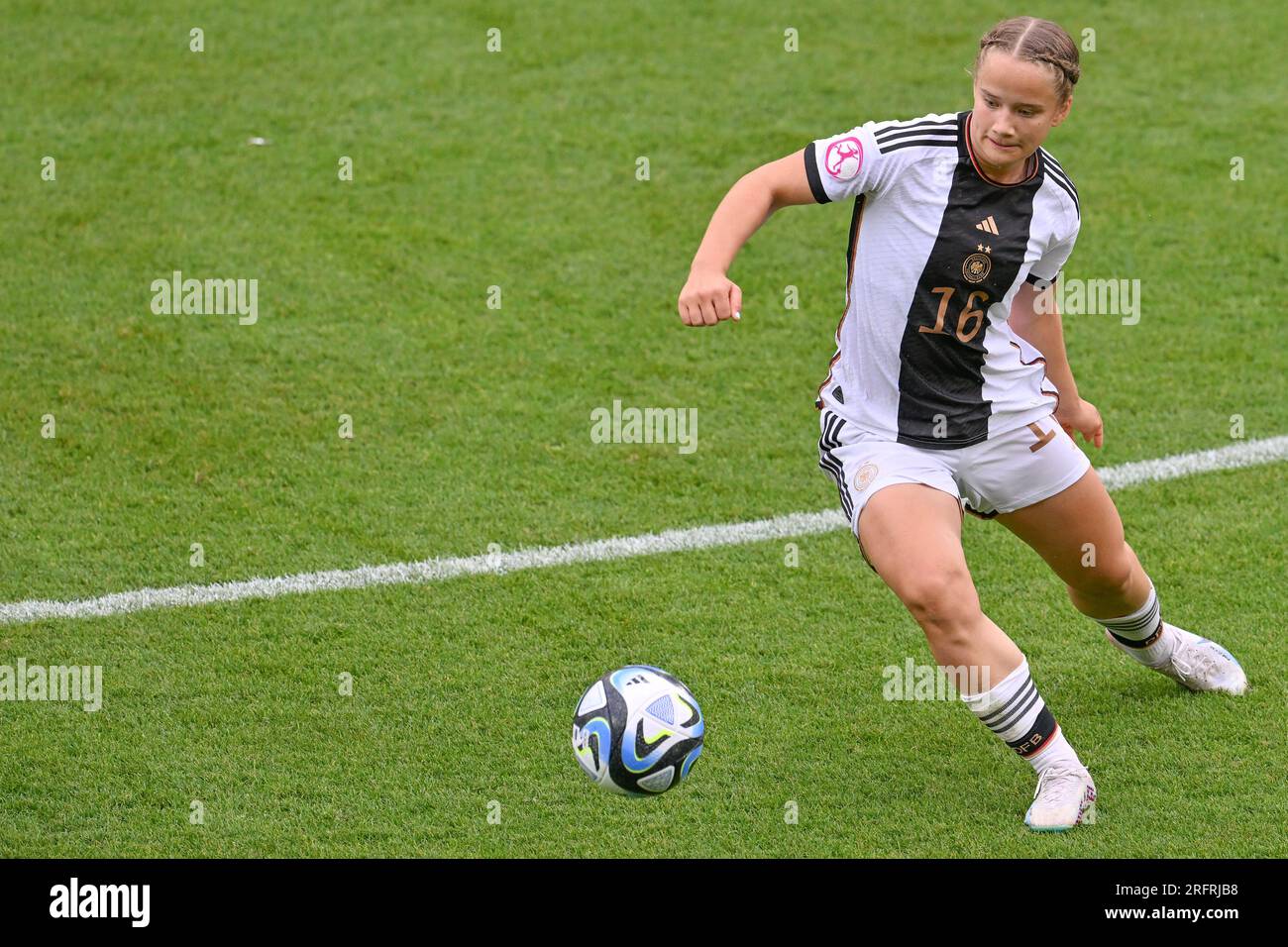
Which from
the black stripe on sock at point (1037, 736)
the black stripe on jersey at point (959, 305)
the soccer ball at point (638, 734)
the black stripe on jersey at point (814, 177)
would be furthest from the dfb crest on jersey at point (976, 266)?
the soccer ball at point (638, 734)

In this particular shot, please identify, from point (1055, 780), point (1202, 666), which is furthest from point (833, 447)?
point (1202, 666)

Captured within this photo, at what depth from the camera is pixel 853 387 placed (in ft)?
16.1

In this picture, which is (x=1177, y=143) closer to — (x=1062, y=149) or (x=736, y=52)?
(x=1062, y=149)

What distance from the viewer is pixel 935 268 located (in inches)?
185

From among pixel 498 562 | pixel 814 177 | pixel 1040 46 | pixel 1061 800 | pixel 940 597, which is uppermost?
pixel 1040 46

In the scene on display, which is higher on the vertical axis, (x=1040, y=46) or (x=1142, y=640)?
(x=1040, y=46)

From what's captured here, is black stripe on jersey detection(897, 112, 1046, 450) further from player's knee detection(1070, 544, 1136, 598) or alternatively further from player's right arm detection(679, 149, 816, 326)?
player's knee detection(1070, 544, 1136, 598)

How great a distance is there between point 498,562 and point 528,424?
1.14 meters

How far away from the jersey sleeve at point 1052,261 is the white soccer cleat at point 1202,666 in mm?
1372

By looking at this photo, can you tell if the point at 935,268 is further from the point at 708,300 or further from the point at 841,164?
the point at 708,300

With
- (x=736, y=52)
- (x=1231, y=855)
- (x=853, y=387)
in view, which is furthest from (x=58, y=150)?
(x=1231, y=855)

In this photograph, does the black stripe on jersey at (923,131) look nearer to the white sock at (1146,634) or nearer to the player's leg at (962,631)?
the player's leg at (962,631)

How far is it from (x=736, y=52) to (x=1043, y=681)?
6.37 m

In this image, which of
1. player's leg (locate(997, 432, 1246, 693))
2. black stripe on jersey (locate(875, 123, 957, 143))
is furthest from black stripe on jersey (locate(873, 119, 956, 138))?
player's leg (locate(997, 432, 1246, 693))
